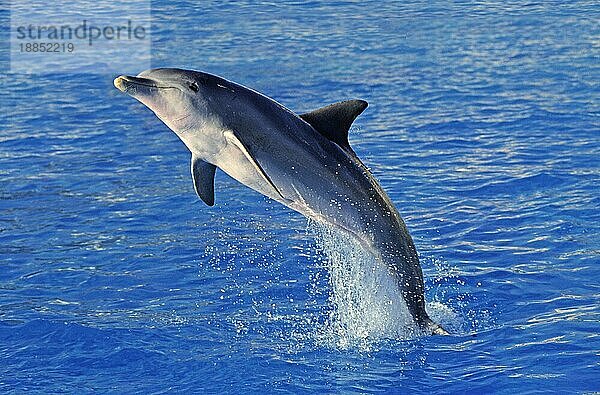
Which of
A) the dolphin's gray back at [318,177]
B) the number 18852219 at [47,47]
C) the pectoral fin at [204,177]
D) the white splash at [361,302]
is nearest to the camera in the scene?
the dolphin's gray back at [318,177]

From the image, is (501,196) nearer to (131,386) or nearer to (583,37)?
(131,386)

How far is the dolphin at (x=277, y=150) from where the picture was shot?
5.39 meters

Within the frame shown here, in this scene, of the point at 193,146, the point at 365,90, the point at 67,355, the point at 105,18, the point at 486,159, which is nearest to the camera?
the point at 193,146

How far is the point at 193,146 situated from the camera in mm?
5527

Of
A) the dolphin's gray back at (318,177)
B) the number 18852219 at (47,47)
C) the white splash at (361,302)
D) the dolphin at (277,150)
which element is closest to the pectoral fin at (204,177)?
the dolphin at (277,150)

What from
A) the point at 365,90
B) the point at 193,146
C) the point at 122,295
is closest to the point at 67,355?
the point at 122,295

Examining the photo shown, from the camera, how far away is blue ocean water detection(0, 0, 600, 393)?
22.5 feet

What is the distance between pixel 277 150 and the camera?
5570 millimetres

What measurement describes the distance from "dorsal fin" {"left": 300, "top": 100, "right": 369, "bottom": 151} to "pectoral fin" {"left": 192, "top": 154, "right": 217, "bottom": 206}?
0.60 m

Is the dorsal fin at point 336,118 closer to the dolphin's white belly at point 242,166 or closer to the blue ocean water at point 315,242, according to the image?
the dolphin's white belly at point 242,166

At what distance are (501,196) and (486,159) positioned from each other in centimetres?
111

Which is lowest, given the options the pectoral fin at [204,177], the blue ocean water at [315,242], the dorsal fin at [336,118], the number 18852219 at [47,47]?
the blue ocean water at [315,242]

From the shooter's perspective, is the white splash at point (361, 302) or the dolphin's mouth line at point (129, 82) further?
the white splash at point (361, 302)

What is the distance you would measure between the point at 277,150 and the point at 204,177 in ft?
1.55
